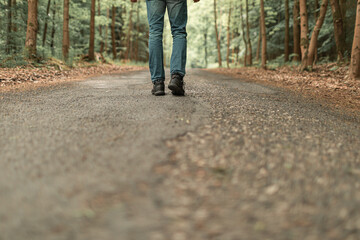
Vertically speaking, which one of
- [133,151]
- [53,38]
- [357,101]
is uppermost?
[53,38]

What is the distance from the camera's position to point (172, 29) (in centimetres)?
341

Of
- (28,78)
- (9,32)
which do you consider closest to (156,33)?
(28,78)

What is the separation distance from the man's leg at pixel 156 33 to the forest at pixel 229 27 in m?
5.36

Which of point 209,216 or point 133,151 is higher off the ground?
point 133,151

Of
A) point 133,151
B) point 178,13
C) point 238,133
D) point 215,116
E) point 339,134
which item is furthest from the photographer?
point 178,13

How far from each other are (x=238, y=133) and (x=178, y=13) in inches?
84.8

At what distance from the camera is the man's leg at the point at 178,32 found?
3350 millimetres

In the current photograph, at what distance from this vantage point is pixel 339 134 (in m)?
2.13

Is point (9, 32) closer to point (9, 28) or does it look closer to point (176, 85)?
point (9, 28)

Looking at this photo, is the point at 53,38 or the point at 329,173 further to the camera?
the point at 53,38

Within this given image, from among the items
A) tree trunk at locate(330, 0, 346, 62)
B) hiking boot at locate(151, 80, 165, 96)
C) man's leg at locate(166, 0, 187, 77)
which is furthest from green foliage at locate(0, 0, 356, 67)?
man's leg at locate(166, 0, 187, 77)

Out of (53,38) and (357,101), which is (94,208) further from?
(53,38)

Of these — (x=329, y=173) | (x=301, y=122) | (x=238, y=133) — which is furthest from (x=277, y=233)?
(x=301, y=122)

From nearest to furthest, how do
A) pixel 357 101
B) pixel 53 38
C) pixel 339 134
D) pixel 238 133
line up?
pixel 238 133 → pixel 339 134 → pixel 357 101 → pixel 53 38
